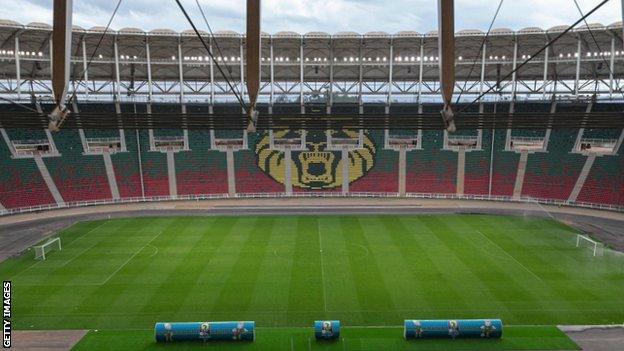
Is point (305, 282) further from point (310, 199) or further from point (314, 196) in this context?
point (314, 196)

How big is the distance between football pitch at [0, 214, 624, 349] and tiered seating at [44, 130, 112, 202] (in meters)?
10.5

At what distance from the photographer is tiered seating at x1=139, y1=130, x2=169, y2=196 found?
43906 millimetres

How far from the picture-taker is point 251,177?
46.0 metres

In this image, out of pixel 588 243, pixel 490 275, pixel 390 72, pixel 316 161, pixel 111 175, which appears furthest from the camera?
pixel 316 161

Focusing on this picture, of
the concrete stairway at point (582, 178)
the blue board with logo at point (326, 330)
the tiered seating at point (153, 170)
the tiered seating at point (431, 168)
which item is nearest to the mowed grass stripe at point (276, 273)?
the blue board with logo at point (326, 330)

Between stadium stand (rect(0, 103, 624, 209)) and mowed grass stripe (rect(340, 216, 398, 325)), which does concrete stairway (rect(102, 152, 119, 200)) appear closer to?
stadium stand (rect(0, 103, 624, 209))

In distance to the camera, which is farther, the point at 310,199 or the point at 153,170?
the point at 153,170

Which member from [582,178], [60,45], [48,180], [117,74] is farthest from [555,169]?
[48,180]

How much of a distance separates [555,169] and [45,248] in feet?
153

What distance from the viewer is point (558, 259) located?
2478 cm

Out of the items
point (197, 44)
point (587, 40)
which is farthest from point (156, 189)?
point (587, 40)

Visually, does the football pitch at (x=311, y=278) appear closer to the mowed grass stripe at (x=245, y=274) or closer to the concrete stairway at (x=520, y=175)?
the mowed grass stripe at (x=245, y=274)

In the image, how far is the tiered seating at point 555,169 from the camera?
41469mm

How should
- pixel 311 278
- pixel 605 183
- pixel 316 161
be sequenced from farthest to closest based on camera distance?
pixel 316 161 → pixel 605 183 → pixel 311 278
